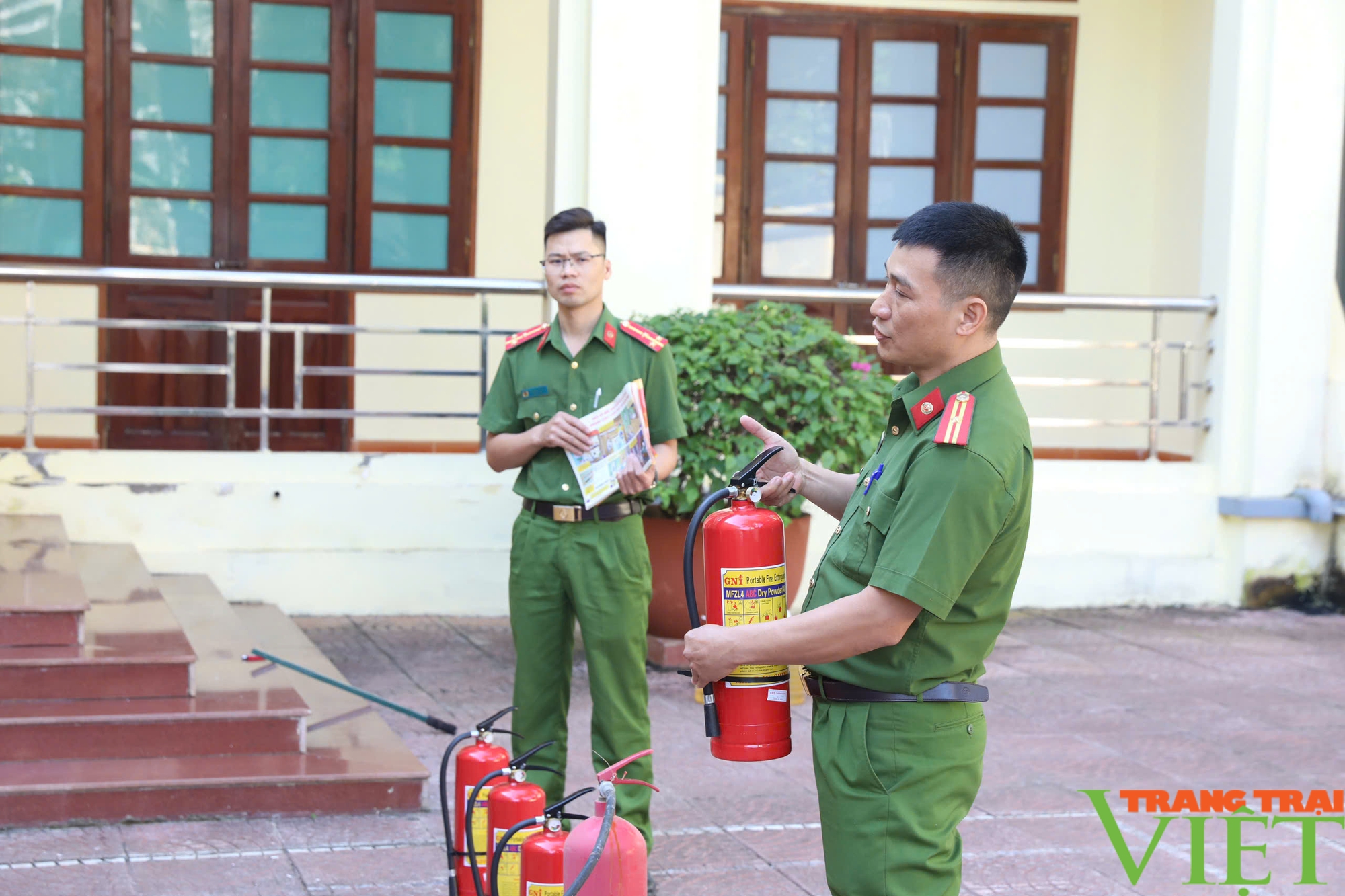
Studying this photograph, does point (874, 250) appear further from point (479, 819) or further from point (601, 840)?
point (601, 840)

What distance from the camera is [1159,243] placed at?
9453 mm

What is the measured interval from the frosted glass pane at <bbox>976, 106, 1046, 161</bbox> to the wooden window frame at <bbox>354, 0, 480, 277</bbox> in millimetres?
3643

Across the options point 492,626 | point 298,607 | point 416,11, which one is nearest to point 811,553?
point 492,626

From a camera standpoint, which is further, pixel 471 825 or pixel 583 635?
pixel 583 635

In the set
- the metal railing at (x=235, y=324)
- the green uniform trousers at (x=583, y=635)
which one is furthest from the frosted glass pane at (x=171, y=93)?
the green uniform trousers at (x=583, y=635)

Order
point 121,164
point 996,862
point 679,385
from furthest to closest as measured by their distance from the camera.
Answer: point 121,164, point 679,385, point 996,862

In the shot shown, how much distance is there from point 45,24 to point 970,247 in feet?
26.5

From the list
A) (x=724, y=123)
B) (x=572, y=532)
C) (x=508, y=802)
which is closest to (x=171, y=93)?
(x=724, y=123)

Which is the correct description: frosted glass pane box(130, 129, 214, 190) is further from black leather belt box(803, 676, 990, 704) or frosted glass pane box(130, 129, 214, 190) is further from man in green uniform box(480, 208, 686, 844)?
black leather belt box(803, 676, 990, 704)

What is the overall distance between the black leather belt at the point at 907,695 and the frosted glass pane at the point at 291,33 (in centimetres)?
768

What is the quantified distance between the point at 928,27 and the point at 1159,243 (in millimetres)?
2240

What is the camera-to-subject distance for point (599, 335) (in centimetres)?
421

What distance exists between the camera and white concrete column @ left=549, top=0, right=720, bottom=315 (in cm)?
716

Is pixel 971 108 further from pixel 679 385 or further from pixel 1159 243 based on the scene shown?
pixel 679 385
